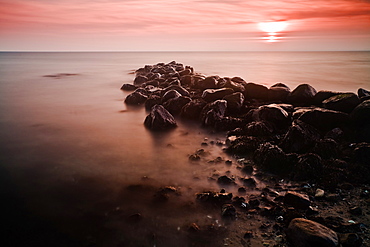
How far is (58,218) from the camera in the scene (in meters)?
4.17

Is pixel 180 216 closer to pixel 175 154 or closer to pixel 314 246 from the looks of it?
pixel 314 246

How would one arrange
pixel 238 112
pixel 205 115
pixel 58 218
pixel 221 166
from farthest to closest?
1. pixel 238 112
2. pixel 205 115
3. pixel 221 166
4. pixel 58 218

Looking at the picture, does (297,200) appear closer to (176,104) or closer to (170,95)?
(176,104)

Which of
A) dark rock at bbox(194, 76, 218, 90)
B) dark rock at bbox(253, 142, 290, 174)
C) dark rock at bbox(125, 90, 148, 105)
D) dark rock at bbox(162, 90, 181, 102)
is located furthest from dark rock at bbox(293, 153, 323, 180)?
dark rock at bbox(125, 90, 148, 105)

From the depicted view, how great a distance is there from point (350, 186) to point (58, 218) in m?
5.40

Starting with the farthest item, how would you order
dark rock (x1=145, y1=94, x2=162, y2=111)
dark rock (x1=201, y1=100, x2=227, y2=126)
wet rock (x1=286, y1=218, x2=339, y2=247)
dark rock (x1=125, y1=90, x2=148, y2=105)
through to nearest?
dark rock (x1=125, y1=90, x2=148, y2=105) < dark rock (x1=145, y1=94, x2=162, y2=111) < dark rock (x1=201, y1=100, x2=227, y2=126) < wet rock (x1=286, y1=218, x2=339, y2=247)

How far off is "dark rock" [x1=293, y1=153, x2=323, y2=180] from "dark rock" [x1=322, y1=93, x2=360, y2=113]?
12.1 ft

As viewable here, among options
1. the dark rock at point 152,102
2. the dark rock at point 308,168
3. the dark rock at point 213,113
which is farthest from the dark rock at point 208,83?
the dark rock at point 308,168

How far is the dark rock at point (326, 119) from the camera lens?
23.6ft

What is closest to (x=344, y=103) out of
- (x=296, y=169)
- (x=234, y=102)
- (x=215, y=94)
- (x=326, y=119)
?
(x=326, y=119)

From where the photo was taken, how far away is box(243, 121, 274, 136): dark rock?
23.8 ft

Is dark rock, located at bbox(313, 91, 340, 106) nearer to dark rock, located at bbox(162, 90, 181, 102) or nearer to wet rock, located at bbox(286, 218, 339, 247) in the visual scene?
dark rock, located at bbox(162, 90, 181, 102)

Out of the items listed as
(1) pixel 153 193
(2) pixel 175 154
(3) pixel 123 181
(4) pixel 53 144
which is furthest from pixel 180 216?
(4) pixel 53 144

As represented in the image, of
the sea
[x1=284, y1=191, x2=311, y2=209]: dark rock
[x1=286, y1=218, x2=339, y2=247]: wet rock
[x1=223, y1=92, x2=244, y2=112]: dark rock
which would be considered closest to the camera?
[x1=286, y1=218, x2=339, y2=247]: wet rock
